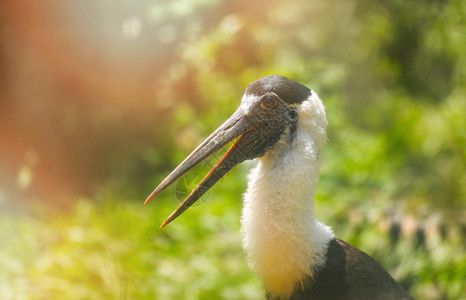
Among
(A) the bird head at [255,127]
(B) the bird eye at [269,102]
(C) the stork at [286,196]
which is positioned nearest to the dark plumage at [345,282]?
(C) the stork at [286,196]

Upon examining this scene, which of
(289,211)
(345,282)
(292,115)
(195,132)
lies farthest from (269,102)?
(195,132)

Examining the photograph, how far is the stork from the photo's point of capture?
1.92 m

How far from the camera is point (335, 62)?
601cm

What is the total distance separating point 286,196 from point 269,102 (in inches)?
14.8

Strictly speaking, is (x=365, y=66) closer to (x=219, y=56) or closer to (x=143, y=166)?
(x=219, y=56)

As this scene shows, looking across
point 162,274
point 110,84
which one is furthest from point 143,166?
point 162,274

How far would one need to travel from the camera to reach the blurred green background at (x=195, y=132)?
3648 mm

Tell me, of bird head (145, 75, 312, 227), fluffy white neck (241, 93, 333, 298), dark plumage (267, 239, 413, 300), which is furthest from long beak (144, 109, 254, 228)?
dark plumage (267, 239, 413, 300)

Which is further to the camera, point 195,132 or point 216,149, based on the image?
point 195,132

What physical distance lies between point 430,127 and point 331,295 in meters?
3.83

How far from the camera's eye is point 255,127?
198 cm

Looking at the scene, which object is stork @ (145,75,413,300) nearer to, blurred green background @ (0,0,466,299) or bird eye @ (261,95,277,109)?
bird eye @ (261,95,277,109)

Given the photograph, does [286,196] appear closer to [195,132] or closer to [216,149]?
[216,149]

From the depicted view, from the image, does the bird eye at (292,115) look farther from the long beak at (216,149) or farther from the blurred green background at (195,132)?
the blurred green background at (195,132)
